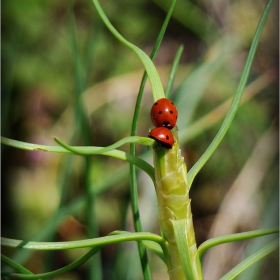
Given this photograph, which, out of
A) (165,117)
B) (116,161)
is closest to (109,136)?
(116,161)

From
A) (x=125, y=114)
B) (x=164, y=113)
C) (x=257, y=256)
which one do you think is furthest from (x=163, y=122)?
(x=125, y=114)

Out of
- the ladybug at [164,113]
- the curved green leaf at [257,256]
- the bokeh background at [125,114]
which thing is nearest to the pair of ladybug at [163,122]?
the ladybug at [164,113]

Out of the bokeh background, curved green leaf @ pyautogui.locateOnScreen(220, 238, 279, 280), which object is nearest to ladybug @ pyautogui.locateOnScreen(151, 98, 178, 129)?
curved green leaf @ pyautogui.locateOnScreen(220, 238, 279, 280)

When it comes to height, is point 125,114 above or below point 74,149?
above

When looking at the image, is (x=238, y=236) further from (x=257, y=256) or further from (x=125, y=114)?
(x=125, y=114)

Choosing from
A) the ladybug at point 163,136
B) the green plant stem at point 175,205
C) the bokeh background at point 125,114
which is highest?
the bokeh background at point 125,114

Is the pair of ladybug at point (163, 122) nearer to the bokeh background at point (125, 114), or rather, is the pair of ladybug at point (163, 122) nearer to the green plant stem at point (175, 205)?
the green plant stem at point (175, 205)

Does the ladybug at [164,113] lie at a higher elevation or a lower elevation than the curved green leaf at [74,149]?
higher
